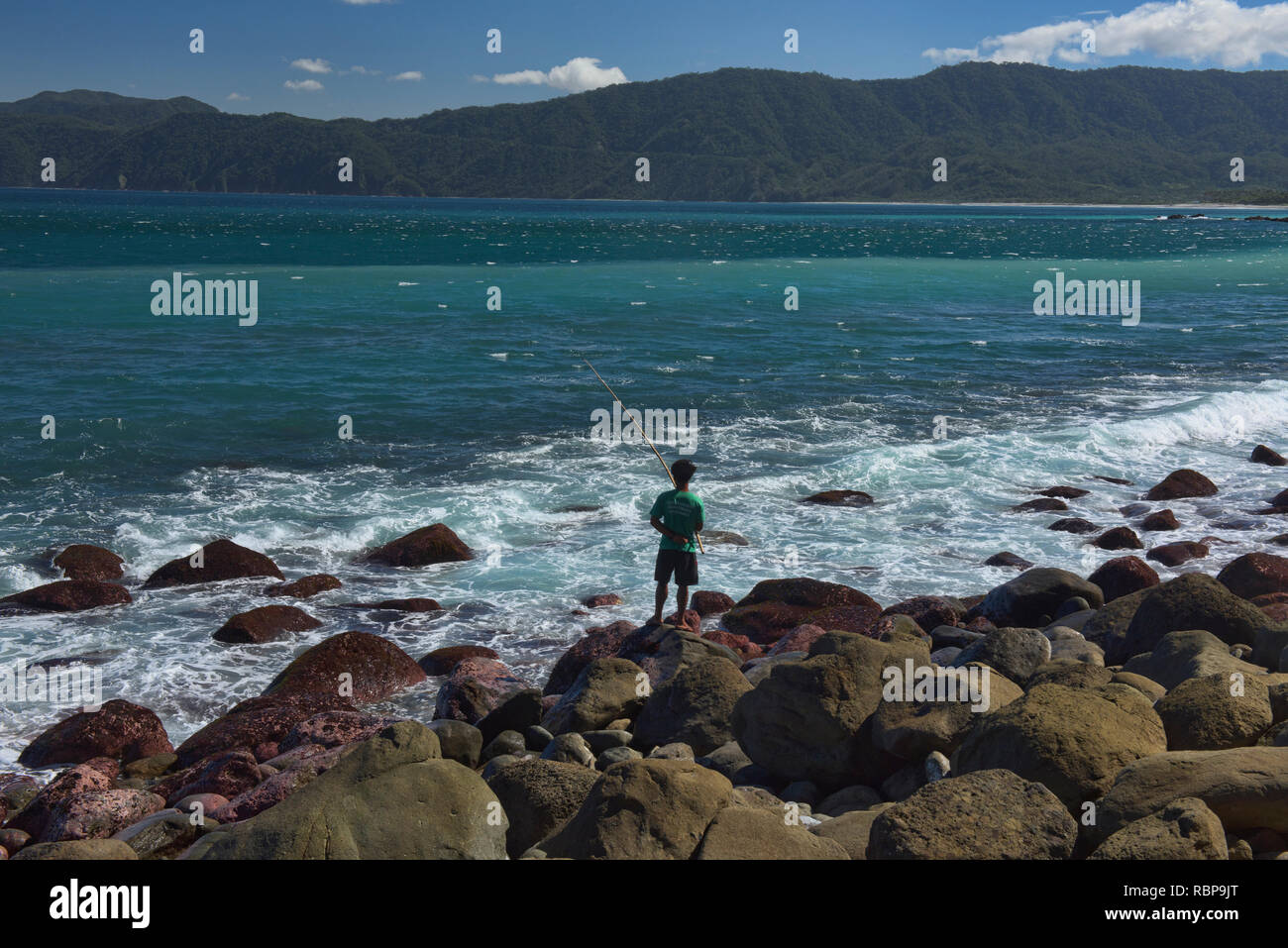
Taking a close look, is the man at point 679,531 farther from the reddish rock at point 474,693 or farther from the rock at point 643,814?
the rock at point 643,814

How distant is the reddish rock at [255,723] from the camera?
887 centimetres

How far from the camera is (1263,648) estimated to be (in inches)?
327

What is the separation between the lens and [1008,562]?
45.5 ft

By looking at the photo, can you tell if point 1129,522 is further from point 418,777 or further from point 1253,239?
point 1253,239

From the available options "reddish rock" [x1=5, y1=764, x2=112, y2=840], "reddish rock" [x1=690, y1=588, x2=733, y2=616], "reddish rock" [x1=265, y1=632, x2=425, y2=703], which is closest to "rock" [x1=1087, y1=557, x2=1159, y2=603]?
"reddish rock" [x1=690, y1=588, x2=733, y2=616]

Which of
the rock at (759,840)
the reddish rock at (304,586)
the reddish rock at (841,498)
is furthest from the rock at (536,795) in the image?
the reddish rock at (841,498)

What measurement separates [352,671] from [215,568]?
4.08 metres

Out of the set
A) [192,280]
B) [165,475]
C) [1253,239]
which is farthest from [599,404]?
[1253,239]

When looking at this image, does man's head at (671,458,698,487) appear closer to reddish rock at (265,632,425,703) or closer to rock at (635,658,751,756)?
rock at (635,658,751,756)

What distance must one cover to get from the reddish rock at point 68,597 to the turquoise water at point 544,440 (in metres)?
0.34

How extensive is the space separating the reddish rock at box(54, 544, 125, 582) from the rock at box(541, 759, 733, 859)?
9.71 m

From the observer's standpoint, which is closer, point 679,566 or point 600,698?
point 600,698

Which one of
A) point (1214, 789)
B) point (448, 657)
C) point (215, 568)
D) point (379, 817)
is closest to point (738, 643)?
point (448, 657)

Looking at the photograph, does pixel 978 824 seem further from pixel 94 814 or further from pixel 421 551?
pixel 421 551
